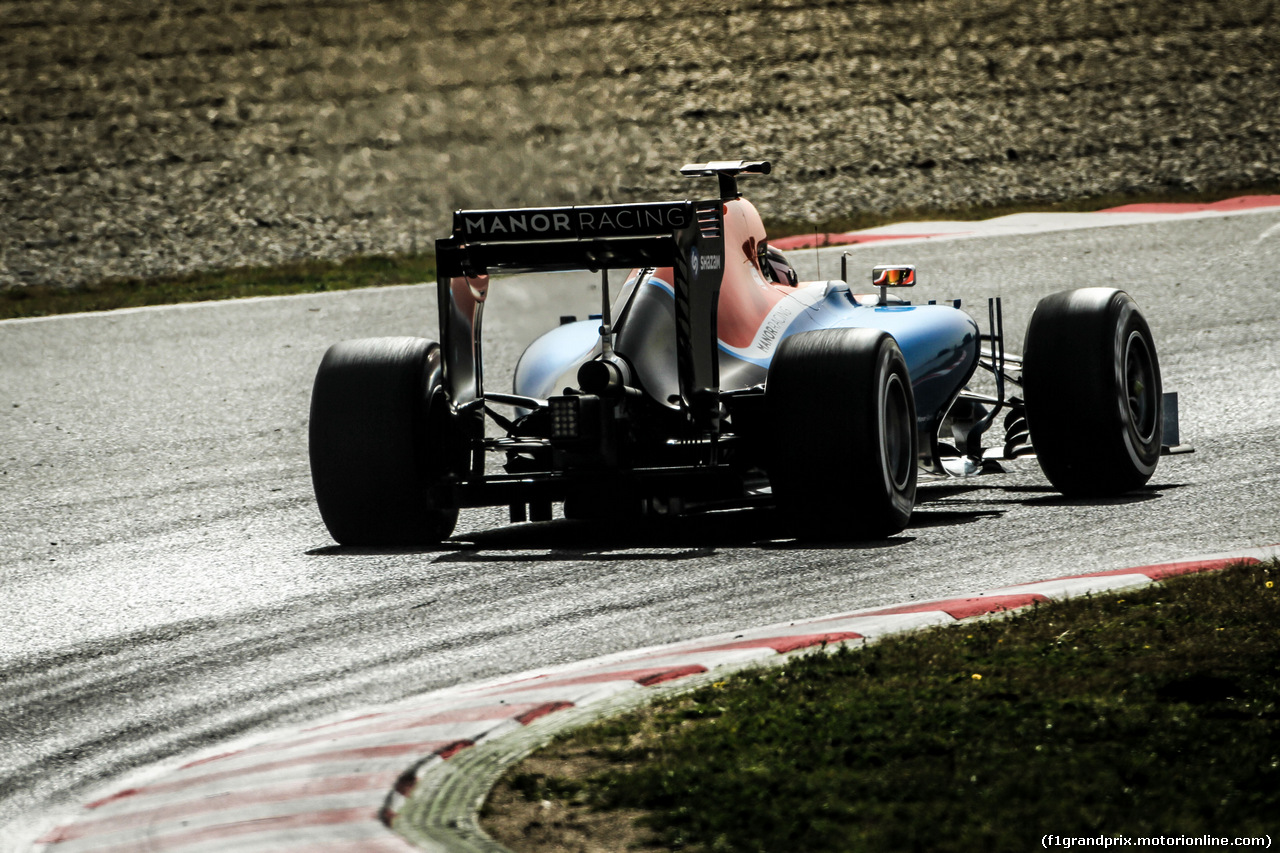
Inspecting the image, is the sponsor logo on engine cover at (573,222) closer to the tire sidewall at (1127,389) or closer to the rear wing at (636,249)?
the rear wing at (636,249)

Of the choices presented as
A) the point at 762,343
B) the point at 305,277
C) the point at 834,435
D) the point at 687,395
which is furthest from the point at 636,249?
the point at 305,277

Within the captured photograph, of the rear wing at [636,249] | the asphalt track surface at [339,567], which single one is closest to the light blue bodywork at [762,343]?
the asphalt track surface at [339,567]

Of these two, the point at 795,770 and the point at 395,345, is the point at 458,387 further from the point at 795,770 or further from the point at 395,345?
the point at 795,770

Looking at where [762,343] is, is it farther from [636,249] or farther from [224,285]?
[224,285]

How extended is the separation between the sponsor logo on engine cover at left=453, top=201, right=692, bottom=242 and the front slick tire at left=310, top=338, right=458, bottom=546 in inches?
31.6

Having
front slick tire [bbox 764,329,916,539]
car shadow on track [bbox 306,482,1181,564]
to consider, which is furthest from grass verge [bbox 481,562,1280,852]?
car shadow on track [bbox 306,482,1181,564]

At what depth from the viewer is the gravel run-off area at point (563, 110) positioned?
31.9 metres

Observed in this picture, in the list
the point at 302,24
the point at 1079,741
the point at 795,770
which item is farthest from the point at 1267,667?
the point at 302,24

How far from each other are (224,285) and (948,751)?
73.2 feet

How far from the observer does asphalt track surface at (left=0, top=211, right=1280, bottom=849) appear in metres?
5.62

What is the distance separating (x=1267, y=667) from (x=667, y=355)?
404 cm

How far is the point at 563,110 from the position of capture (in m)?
35.7

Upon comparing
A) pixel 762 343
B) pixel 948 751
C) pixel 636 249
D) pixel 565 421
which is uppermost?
pixel 636 249

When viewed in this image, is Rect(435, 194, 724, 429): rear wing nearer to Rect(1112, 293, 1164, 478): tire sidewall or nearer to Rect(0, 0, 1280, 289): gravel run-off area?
Rect(1112, 293, 1164, 478): tire sidewall
